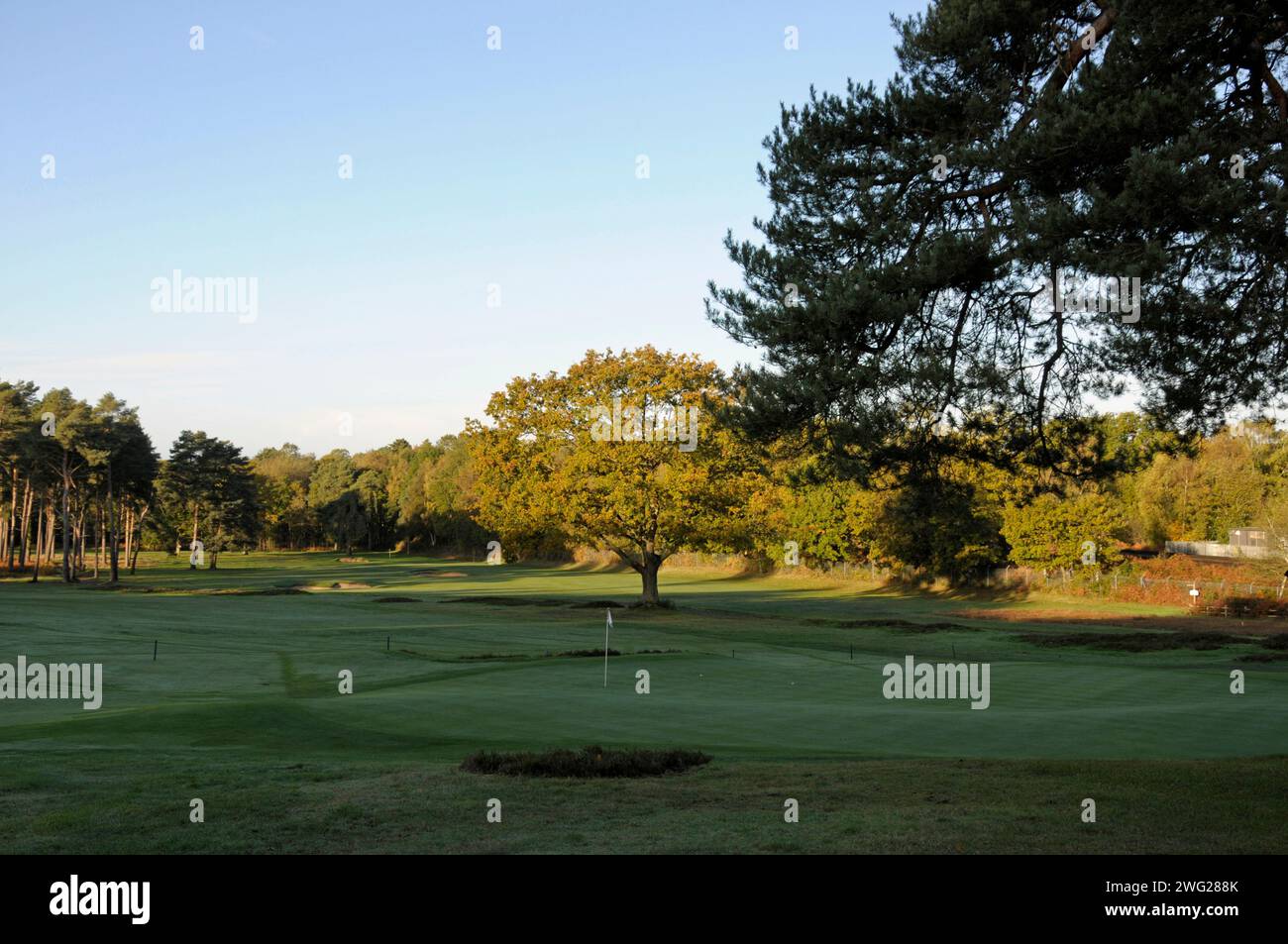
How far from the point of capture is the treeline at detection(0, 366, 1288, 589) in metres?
16.3

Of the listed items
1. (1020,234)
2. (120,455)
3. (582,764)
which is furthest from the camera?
(120,455)

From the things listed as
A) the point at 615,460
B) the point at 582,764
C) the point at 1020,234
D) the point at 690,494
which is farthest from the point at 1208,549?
the point at 582,764

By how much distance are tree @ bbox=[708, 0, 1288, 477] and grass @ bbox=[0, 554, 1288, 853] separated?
198 inches

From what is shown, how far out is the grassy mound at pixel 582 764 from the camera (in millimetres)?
12852

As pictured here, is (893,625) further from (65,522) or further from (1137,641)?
(65,522)

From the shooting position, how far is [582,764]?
13102mm

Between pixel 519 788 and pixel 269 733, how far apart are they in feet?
24.5

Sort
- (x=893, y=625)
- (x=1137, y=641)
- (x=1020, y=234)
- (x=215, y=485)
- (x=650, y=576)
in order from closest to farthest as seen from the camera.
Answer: (x=1020, y=234)
(x=1137, y=641)
(x=893, y=625)
(x=650, y=576)
(x=215, y=485)

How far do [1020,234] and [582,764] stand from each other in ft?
28.5

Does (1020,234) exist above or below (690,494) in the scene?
above

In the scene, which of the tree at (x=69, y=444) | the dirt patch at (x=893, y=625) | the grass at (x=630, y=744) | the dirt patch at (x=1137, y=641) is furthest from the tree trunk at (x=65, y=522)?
the dirt patch at (x=1137, y=641)

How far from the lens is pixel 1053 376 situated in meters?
15.0

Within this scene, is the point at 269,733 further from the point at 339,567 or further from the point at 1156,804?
the point at 339,567
